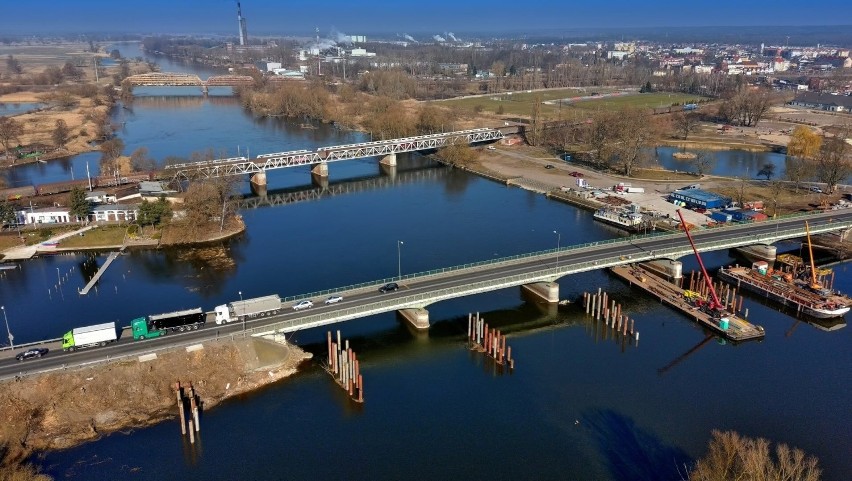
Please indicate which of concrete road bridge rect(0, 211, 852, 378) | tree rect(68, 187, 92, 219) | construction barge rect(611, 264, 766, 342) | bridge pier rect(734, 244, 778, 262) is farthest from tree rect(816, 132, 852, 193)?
tree rect(68, 187, 92, 219)

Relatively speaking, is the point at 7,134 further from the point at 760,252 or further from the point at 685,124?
the point at 685,124

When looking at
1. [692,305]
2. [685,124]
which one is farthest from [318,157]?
[685,124]

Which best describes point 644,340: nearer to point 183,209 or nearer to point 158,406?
point 158,406

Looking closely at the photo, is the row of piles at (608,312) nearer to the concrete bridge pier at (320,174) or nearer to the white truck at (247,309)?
the white truck at (247,309)

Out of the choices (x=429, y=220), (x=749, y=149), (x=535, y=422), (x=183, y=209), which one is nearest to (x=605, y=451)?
(x=535, y=422)

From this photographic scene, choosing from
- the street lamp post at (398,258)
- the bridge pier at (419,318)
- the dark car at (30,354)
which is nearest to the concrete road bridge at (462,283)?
the bridge pier at (419,318)

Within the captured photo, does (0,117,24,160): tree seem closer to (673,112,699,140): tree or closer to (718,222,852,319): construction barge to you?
(718,222,852,319): construction barge
